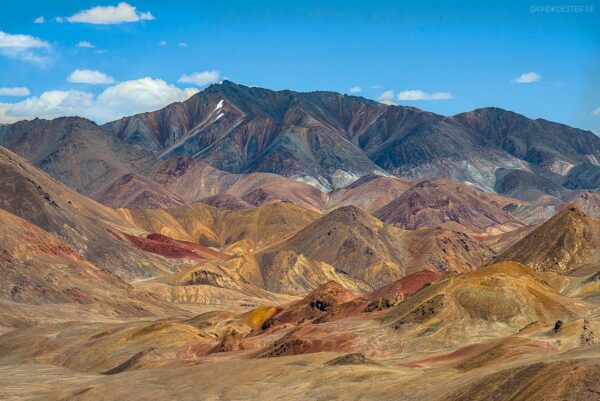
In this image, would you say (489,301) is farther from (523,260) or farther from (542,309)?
(523,260)

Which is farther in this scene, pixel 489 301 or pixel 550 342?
pixel 489 301

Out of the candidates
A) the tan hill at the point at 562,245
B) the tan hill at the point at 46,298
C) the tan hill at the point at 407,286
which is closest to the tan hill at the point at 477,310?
the tan hill at the point at 407,286

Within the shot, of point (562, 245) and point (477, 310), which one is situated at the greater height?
point (562, 245)

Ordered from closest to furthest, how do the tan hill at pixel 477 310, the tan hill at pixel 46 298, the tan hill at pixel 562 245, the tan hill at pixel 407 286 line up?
the tan hill at pixel 477 310 < the tan hill at pixel 407 286 < the tan hill at pixel 562 245 < the tan hill at pixel 46 298

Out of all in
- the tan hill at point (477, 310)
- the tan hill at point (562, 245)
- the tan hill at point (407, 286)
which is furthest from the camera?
the tan hill at point (562, 245)

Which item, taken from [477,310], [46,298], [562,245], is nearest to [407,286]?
[562,245]

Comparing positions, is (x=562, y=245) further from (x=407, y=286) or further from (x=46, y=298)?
(x=46, y=298)

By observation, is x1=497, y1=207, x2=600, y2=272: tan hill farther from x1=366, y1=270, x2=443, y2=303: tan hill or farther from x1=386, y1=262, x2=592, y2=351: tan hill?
x1=386, y1=262, x2=592, y2=351: tan hill

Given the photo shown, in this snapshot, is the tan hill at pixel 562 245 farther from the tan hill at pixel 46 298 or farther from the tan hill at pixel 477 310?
the tan hill at pixel 46 298

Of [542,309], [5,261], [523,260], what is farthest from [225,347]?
[5,261]
